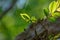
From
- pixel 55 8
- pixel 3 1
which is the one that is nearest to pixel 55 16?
pixel 55 8

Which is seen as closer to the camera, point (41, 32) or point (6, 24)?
point (41, 32)

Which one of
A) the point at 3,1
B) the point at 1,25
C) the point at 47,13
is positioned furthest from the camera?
the point at 3,1

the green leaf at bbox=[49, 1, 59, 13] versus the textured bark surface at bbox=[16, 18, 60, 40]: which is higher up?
the green leaf at bbox=[49, 1, 59, 13]

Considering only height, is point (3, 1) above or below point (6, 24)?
above

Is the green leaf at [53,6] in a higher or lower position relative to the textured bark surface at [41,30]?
higher

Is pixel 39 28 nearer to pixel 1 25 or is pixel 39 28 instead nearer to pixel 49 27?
pixel 49 27

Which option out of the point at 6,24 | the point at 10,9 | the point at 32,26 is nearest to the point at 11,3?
the point at 10,9

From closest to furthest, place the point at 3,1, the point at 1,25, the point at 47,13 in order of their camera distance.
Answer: the point at 47,13 → the point at 1,25 → the point at 3,1

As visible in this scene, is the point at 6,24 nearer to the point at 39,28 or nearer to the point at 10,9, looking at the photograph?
the point at 10,9
